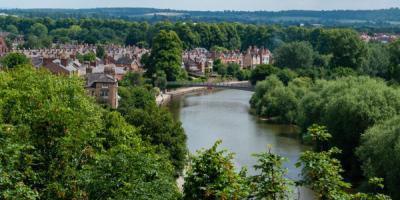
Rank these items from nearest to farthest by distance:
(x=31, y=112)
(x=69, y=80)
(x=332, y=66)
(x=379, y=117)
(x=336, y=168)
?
1. (x=336, y=168)
2. (x=31, y=112)
3. (x=69, y=80)
4. (x=379, y=117)
5. (x=332, y=66)

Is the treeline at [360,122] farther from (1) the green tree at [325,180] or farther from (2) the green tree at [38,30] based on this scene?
(2) the green tree at [38,30]

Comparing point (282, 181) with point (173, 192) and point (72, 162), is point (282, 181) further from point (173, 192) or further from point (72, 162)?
point (72, 162)

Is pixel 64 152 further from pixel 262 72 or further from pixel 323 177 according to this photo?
pixel 262 72

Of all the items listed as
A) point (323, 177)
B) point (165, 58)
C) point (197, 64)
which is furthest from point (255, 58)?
point (323, 177)

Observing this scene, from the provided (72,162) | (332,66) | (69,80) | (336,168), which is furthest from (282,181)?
(332,66)

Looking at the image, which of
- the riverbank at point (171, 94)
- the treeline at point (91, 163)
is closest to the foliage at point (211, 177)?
the treeline at point (91, 163)

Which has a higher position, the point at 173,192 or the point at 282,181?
the point at 282,181

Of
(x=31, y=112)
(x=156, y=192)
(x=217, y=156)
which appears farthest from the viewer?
(x=31, y=112)
